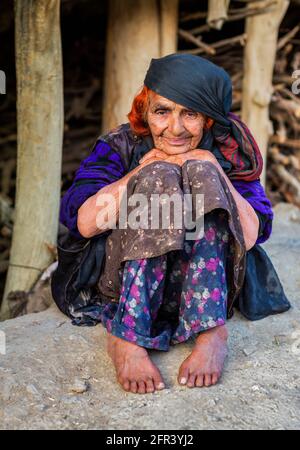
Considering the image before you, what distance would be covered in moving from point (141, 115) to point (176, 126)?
0.19 meters

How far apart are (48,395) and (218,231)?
736 millimetres

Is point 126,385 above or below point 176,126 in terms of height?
below

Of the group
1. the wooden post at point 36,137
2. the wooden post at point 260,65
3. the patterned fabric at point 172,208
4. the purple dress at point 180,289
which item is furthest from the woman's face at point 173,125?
the wooden post at point 260,65

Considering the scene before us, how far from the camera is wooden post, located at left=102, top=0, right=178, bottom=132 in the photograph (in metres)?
3.72

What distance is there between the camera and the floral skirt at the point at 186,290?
204 centimetres

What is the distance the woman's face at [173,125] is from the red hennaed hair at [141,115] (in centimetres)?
4

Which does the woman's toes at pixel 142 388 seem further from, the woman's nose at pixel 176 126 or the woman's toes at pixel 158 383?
the woman's nose at pixel 176 126

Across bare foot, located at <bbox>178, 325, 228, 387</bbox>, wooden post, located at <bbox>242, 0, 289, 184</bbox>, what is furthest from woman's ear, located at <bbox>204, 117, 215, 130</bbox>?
wooden post, located at <bbox>242, 0, 289, 184</bbox>

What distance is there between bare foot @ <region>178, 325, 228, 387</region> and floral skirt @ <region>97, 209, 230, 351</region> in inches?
2.0

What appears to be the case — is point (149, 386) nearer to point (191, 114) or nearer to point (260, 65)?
point (191, 114)

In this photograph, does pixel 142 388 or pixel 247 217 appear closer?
pixel 142 388

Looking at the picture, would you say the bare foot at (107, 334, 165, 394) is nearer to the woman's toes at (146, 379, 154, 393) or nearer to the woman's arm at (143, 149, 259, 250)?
the woman's toes at (146, 379, 154, 393)

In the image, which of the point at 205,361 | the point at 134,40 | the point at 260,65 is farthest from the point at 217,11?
the point at 205,361

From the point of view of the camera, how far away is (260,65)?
3.99 m
